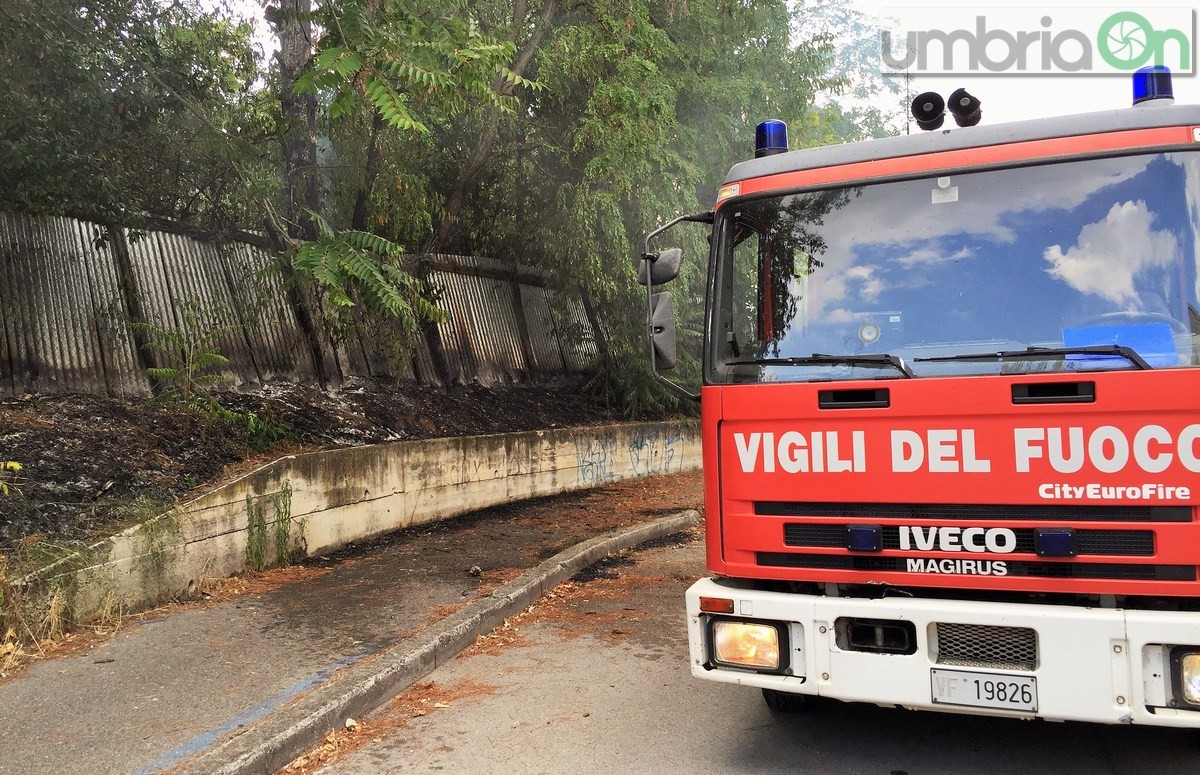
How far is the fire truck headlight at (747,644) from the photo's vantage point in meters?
3.84

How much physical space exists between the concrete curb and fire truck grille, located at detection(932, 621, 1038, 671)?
9.51 feet

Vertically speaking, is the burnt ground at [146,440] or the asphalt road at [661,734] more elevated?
the burnt ground at [146,440]

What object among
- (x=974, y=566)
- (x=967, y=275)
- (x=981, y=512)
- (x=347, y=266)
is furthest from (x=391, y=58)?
(x=974, y=566)

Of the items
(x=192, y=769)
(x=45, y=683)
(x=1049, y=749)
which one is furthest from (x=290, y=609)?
(x=1049, y=749)

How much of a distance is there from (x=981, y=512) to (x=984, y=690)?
2.23 feet

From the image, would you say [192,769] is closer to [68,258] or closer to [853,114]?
[68,258]

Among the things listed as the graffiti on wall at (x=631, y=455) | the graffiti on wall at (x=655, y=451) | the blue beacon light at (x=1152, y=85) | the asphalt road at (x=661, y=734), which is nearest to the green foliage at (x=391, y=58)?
the asphalt road at (x=661, y=734)

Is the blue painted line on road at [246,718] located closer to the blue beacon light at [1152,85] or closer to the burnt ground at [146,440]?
the burnt ground at [146,440]

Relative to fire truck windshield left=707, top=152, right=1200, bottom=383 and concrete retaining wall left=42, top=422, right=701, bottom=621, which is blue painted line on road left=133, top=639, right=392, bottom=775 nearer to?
concrete retaining wall left=42, top=422, right=701, bottom=621

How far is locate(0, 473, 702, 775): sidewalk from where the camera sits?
13.4ft

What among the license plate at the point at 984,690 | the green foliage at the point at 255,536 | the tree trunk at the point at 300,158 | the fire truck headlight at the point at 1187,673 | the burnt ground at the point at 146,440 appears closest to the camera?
the fire truck headlight at the point at 1187,673

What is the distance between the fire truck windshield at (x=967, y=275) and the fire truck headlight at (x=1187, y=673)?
1.05 meters

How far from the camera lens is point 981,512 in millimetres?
3631

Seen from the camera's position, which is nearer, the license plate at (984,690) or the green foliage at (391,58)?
the license plate at (984,690)
